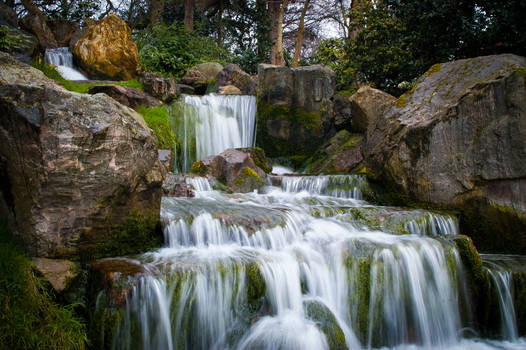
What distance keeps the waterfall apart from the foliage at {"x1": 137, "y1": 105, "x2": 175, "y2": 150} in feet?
1.09

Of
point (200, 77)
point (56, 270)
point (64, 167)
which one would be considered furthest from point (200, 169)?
point (200, 77)

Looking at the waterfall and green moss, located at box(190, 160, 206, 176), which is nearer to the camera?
green moss, located at box(190, 160, 206, 176)

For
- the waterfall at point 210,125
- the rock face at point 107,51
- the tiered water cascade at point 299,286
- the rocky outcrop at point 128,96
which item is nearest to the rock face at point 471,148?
the tiered water cascade at point 299,286

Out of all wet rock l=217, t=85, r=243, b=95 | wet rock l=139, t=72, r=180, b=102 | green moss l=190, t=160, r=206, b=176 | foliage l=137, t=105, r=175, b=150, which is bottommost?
green moss l=190, t=160, r=206, b=176

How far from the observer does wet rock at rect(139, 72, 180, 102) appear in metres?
10.8

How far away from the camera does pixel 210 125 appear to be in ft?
35.3

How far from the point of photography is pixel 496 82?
5520mm

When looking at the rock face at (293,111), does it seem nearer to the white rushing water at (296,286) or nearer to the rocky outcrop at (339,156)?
the rocky outcrop at (339,156)

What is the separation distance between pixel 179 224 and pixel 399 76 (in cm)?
918

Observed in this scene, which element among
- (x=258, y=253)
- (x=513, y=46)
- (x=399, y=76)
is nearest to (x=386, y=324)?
(x=258, y=253)

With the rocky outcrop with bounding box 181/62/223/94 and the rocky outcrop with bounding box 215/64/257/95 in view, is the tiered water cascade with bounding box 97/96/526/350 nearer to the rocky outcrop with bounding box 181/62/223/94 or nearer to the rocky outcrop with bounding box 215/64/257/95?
the rocky outcrop with bounding box 215/64/257/95

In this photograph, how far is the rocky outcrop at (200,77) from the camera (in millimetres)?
13648

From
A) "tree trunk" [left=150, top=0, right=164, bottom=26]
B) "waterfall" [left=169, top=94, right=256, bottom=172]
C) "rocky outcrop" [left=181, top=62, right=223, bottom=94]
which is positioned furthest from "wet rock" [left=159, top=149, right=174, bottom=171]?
"tree trunk" [left=150, top=0, right=164, bottom=26]

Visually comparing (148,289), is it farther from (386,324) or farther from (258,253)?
(386,324)
